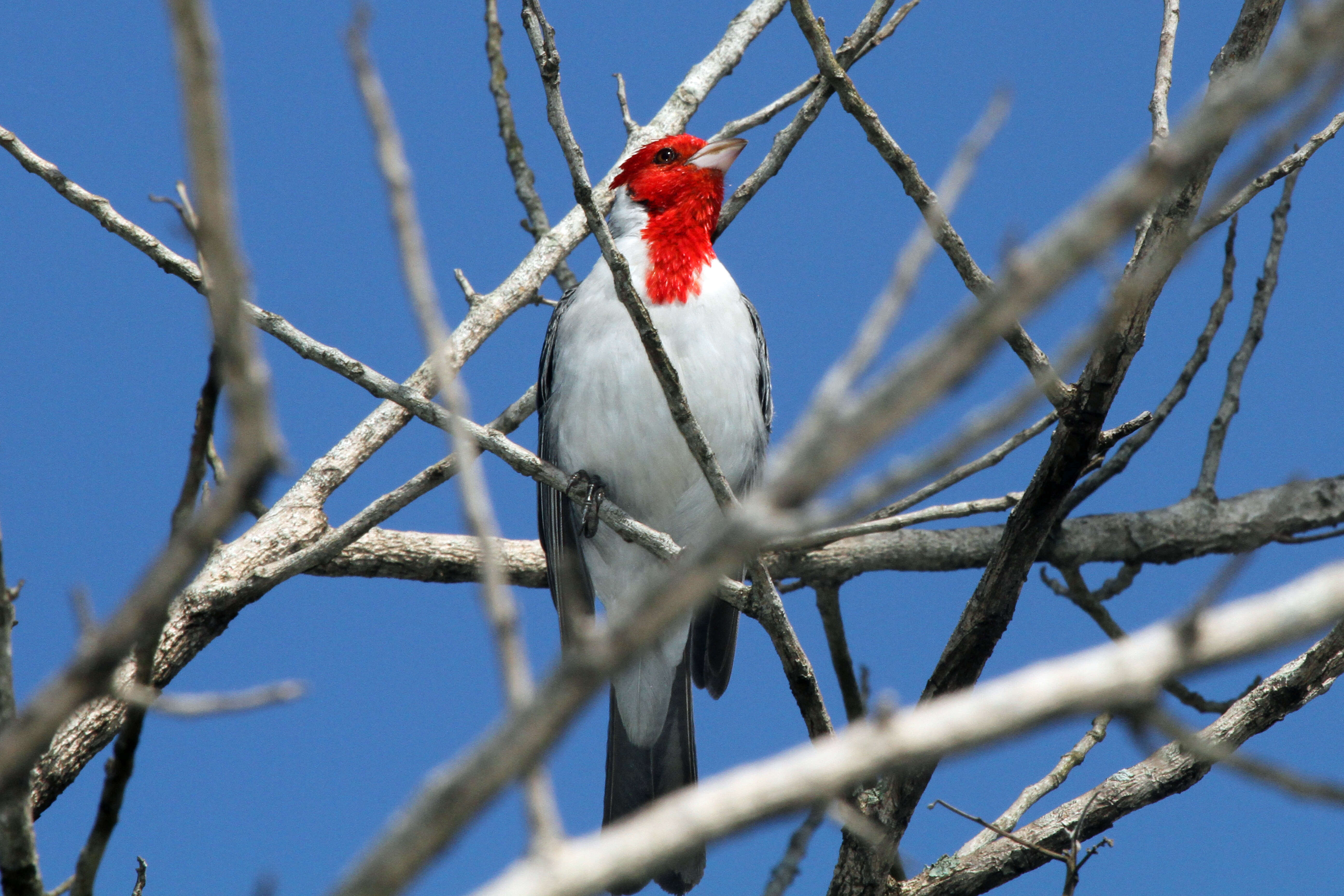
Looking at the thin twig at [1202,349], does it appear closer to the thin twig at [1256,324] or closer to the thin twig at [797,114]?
the thin twig at [1256,324]

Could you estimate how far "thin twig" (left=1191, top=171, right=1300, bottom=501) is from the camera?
15.6 ft

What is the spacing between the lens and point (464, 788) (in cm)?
119

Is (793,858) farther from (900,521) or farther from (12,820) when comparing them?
(12,820)

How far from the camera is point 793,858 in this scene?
298 centimetres

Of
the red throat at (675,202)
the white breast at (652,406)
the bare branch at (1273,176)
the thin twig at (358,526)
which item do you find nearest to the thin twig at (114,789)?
the thin twig at (358,526)

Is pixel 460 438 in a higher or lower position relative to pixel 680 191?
lower

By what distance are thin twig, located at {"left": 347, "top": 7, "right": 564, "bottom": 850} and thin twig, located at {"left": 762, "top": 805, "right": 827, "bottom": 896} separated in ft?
5.64

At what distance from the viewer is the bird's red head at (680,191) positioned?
5.11m

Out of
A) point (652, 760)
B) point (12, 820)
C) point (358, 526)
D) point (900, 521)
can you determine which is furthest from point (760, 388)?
point (12, 820)

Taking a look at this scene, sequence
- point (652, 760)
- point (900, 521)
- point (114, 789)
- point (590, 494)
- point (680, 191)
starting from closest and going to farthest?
point (114, 789), point (900, 521), point (590, 494), point (652, 760), point (680, 191)

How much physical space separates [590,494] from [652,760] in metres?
1.18

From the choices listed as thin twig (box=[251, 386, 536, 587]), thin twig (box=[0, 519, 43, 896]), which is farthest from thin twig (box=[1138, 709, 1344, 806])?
thin twig (box=[251, 386, 536, 587])

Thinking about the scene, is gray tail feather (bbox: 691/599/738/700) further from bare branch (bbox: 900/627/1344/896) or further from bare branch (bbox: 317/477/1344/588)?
bare branch (bbox: 900/627/1344/896)

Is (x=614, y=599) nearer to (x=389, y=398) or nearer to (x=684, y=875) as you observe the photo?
(x=684, y=875)
